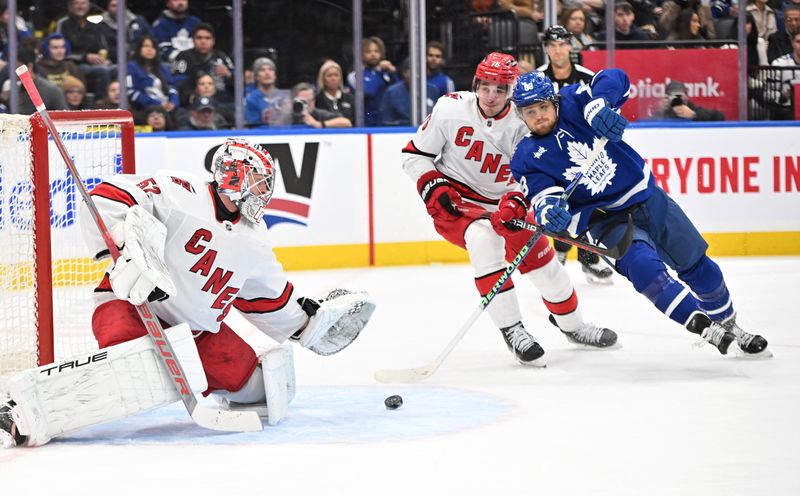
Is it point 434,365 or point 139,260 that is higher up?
point 139,260

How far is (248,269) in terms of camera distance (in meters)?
3.45

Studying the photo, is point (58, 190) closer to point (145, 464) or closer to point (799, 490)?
point (145, 464)

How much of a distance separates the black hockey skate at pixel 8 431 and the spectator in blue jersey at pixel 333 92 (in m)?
4.08

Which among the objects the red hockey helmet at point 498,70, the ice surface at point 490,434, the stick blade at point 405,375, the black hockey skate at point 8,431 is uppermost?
the red hockey helmet at point 498,70

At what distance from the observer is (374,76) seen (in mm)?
7184

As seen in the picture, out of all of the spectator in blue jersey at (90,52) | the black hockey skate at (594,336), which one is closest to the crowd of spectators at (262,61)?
the spectator in blue jersey at (90,52)

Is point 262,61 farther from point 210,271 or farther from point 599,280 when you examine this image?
point 210,271

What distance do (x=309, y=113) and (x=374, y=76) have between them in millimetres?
428

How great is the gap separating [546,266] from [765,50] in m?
3.43

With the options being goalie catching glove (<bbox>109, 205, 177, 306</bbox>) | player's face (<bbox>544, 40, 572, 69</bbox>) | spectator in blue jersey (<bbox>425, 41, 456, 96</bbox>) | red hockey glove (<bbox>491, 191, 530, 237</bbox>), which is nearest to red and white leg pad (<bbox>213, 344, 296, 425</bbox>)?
goalie catching glove (<bbox>109, 205, 177, 306</bbox>)

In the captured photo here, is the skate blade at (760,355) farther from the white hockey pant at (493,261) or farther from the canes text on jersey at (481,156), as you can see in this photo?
the canes text on jersey at (481,156)

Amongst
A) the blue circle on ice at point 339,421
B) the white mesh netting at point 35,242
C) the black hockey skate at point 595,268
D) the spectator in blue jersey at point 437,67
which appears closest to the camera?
the blue circle on ice at point 339,421

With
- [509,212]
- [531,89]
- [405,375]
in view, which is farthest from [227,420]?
[531,89]

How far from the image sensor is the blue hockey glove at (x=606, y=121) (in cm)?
397
